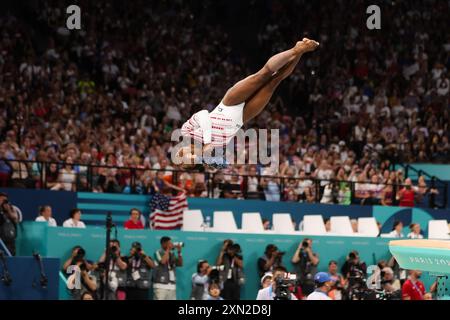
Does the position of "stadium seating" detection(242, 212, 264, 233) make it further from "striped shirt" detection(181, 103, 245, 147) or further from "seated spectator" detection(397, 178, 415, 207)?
"striped shirt" detection(181, 103, 245, 147)

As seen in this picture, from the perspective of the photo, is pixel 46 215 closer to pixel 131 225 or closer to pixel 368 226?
pixel 131 225

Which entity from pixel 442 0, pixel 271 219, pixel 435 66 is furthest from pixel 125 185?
pixel 442 0

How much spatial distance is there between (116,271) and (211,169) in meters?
4.73

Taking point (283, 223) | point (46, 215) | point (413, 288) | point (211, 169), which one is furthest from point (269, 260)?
point (211, 169)

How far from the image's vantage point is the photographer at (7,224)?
1430 cm

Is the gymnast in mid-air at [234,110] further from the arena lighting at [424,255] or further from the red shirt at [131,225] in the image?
the red shirt at [131,225]

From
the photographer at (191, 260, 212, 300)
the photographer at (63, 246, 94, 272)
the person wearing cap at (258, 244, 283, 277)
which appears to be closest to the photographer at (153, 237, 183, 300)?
the photographer at (191, 260, 212, 300)

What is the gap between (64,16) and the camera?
71.0ft

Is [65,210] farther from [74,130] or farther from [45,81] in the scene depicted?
[45,81]

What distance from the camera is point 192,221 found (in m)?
15.8

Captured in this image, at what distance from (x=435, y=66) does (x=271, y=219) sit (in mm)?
8137

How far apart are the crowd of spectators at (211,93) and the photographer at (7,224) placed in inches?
A: 59.4

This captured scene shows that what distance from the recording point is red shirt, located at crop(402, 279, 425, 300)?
15.0 m

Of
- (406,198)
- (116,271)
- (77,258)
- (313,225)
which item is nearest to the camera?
(77,258)
